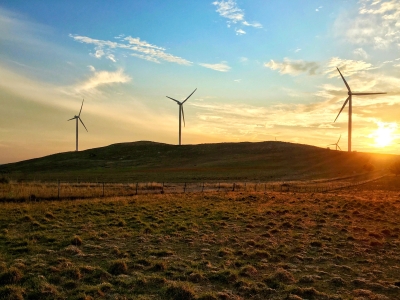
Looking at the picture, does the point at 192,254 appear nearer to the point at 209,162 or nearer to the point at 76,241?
the point at 76,241

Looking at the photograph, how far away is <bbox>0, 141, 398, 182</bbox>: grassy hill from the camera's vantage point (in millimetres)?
90312

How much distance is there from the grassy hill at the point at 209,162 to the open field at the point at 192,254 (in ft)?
197

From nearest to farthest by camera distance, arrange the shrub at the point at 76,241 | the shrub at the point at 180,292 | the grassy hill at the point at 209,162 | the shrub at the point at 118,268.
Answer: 1. the shrub at the point at 180,292
2. the shrub at the point at 118,268
3. the shrub at the point at 76,241
4. the grassy hill at the point at 209,162

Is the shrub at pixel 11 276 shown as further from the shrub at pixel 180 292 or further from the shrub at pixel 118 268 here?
the shrub at pixel 180 292

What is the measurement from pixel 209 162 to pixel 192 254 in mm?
108347

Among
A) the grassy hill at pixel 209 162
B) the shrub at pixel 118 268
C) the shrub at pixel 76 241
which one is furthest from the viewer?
the grassy hill at pixel 209 162

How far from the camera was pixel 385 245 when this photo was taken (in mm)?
16641

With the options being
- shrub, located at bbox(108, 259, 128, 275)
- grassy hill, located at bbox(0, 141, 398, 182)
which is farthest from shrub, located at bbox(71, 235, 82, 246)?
grassy hill, located at bbox(0, 141, 398, 182)

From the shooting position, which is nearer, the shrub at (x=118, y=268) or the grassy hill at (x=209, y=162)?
the shrub at (x=118, y=268)

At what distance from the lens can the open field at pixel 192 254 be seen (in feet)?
32.5

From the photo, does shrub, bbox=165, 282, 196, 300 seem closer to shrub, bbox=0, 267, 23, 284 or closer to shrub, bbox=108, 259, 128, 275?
shrub, bbox=108, 259, 128, 275

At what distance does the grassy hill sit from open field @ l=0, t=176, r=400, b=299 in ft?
197

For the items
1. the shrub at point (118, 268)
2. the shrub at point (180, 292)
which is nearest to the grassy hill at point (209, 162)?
the shrub at point (118, 268)

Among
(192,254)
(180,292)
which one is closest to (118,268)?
(180,292)
